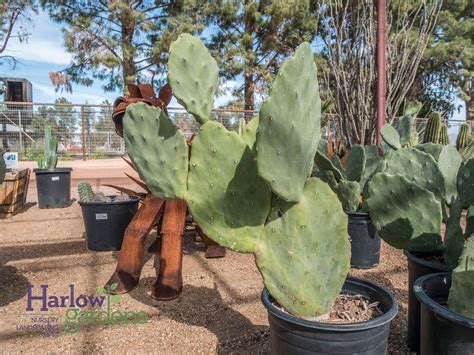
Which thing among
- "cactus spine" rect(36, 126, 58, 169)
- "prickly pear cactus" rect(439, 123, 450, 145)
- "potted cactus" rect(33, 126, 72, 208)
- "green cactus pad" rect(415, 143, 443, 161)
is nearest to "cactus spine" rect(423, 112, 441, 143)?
"prickly pear cactus" rect(439, 123, 450, 145)

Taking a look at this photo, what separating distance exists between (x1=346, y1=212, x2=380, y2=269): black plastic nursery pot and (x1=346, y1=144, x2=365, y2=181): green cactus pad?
0.27 m

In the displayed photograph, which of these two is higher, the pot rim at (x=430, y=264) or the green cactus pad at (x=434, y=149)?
the green cactus pad at (x=434, y=149)

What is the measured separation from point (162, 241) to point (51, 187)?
2.99 m

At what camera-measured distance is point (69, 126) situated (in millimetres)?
9711

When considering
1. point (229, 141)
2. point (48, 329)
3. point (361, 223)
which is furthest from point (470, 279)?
point (48, 329)

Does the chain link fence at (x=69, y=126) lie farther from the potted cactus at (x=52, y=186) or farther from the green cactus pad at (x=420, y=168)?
the green cactus pad at (x=420, y=168)

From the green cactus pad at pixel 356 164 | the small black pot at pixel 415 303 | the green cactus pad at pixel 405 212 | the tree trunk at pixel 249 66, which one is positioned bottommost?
the small black pot at pixel 415 303

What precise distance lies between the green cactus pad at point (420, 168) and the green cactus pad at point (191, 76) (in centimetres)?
89

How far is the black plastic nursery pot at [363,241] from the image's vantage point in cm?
242

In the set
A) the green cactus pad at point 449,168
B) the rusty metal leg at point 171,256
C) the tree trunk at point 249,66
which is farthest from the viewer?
the tree trunk at point 249,66

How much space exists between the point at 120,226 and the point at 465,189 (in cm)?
216

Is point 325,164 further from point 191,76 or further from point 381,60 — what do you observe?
Answer: point 381,60

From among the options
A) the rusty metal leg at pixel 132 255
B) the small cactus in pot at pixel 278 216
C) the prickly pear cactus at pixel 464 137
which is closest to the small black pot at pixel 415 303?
the small cactus in pot at pixel 278 216

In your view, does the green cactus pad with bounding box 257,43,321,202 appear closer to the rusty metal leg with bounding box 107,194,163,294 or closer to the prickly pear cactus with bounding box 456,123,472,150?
the rusty metal leg with bounding box 107,194,163,294
